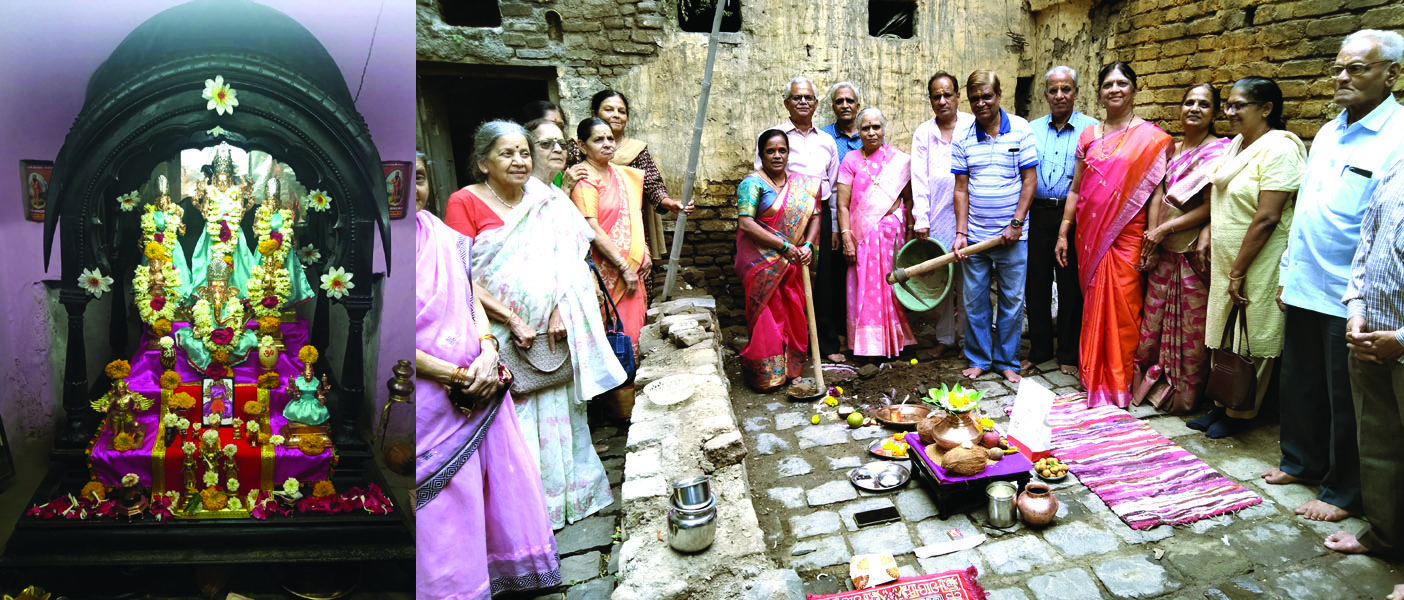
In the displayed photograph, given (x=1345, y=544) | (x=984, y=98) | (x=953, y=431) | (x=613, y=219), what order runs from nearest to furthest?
(x=1345, y=544) < (x=953, y=431) < (x=613, y=219) < (x=984, y=98)

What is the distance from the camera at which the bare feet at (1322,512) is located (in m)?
2.90

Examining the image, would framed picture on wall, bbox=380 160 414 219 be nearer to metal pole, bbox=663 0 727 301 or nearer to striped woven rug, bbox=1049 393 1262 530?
striped woven rug, bbox=1049 393 1262 530

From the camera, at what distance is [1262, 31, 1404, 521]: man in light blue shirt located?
110 inches

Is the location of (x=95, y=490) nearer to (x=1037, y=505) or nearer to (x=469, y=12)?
(x=1037, y=505)

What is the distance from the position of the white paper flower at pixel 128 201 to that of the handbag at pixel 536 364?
6.24ft

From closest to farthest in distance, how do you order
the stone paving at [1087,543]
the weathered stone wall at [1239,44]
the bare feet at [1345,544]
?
the stone paving at [1087,543]
the bare feet at [1345,544]
the weathered stone wall at [1239,44]

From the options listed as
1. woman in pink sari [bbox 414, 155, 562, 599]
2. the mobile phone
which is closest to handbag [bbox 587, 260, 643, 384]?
woman in pink sari [bbox 414, 155, 562, 599]

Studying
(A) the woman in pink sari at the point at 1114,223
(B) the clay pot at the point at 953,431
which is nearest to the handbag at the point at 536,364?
(B) the clay pot at the point at 953,431

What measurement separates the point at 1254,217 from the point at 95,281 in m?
4.26

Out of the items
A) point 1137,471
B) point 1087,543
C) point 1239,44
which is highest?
point 1239,44

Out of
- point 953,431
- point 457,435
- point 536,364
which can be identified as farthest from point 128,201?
point 953,431

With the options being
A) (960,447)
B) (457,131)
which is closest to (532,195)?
(960,447)

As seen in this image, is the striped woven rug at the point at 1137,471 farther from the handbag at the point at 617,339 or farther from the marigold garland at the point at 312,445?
the marigold garland at the point at 312,445

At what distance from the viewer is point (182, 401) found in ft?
3.55
